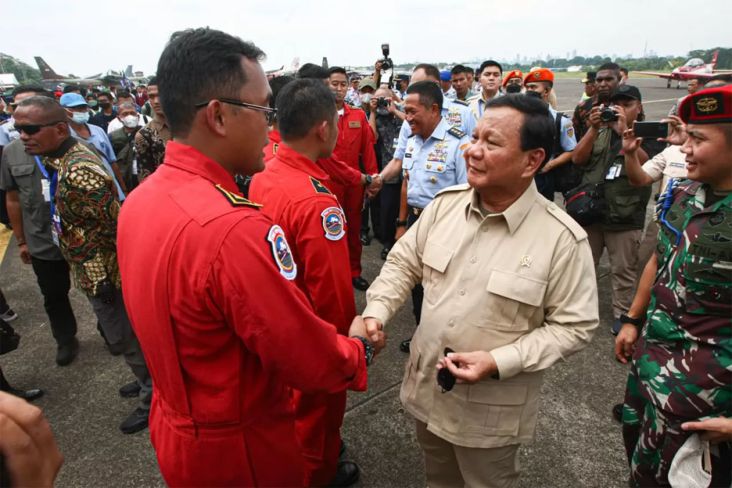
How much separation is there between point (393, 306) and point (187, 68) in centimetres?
118

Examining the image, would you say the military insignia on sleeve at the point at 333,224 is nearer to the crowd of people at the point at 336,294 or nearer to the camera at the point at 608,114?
the crowd of people at the point at 336,294

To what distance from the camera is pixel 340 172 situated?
3.91m

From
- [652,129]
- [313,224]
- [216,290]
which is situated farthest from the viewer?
[652,129]

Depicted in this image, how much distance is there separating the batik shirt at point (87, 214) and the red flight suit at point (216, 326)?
5.70ft

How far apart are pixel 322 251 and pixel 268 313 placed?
0.87m

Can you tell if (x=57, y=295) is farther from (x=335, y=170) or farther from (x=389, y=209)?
(x=389, y=209)

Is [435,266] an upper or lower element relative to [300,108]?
lower

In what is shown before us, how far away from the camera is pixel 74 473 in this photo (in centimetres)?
256

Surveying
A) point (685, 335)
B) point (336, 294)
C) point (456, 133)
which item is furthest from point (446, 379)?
point (456, 133)

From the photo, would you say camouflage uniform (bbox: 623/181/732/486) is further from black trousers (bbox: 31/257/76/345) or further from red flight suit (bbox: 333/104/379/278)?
black trousers (bbox: 31/257/76/345)

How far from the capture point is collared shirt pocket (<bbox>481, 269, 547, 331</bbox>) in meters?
1.57

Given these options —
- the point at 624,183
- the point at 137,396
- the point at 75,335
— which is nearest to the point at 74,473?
the point at 137,396

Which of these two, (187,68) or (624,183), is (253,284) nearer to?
(187,68)

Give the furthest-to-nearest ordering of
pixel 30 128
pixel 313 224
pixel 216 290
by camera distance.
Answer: pixel 30 128 → pixel 313 224 → pixel 216 290
